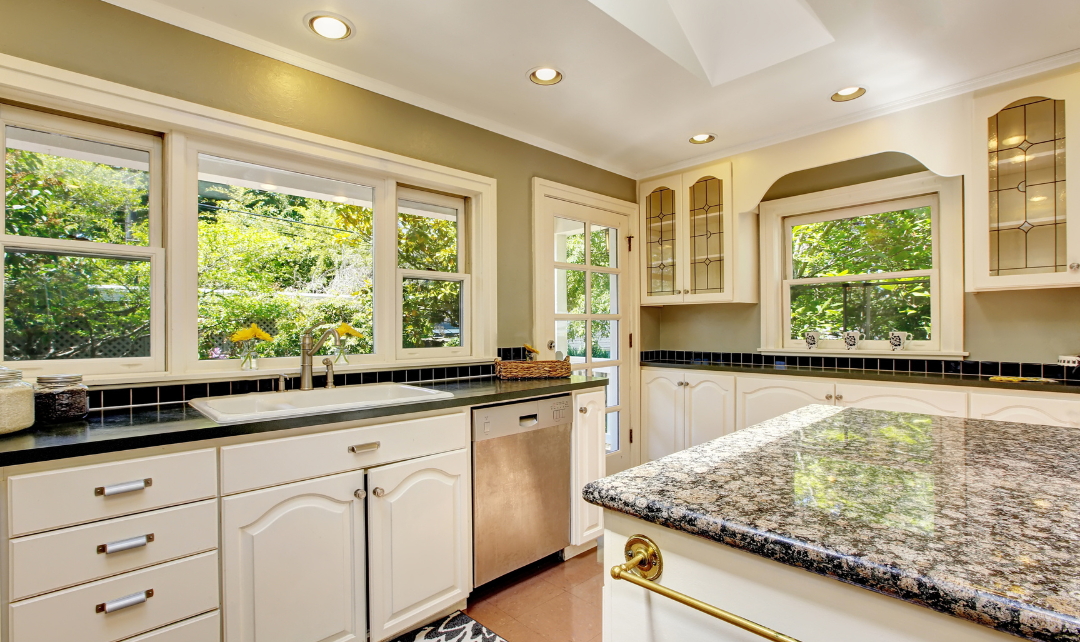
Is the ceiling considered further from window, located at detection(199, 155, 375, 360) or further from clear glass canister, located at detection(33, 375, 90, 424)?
clear glass canister, located at detection(33, 375, 90, 424)

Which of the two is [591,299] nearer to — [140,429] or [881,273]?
[881,273]

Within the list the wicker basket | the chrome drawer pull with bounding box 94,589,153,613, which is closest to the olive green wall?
the wicker basket

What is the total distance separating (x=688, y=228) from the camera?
3508 millimetres

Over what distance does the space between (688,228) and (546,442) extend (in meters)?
1.97

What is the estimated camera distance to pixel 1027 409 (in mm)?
2232

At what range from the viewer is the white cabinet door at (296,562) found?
1.47 m

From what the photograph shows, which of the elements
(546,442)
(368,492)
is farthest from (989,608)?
(546,442)

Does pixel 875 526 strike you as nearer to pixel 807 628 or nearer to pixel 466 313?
pixel 807 628

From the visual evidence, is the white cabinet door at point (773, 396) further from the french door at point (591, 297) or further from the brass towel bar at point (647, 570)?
the brass towel bar at point (647, 570)

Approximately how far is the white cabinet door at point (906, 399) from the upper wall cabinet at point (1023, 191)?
55 centimetres

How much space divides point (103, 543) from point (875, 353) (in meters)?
3.61

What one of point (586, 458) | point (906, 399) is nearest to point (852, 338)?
point (906, 399)

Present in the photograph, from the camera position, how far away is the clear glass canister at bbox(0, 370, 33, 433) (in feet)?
4.21

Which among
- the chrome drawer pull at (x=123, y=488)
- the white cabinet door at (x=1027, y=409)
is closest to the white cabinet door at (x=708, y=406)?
the white cabinet door at (x=1027, y=409)
